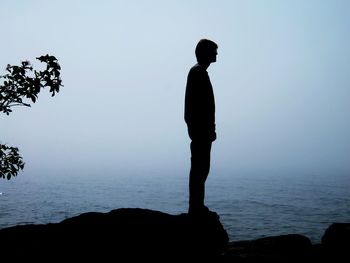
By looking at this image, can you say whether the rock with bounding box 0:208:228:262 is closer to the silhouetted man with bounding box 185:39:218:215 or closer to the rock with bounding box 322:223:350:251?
the silhouetted man with bounding box 185:39:218:215

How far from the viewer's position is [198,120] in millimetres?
7102

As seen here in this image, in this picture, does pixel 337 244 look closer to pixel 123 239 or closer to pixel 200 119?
pixel 200 119

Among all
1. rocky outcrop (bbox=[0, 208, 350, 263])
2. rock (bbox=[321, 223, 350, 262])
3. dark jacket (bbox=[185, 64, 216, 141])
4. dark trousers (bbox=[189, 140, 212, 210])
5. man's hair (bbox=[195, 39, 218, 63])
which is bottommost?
rock (bbox=[321, 223, 350, 262])

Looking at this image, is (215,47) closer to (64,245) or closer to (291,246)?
(64,245)

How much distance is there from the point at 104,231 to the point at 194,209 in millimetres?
1959

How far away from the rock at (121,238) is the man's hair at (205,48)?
138 inches

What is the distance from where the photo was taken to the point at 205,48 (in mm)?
7164

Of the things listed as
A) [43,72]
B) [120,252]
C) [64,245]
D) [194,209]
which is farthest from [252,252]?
[43,72]

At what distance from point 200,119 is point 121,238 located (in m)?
2.98

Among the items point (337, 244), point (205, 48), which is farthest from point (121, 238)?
point (337, 244)

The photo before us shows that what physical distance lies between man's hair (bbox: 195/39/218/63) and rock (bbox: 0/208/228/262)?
3.50 meters

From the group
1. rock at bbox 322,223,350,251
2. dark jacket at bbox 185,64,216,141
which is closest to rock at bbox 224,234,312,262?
rock at bbox 322,223,350,251

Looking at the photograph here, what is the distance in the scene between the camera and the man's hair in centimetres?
714

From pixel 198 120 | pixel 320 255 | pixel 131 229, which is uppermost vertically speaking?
pixel 198 120
